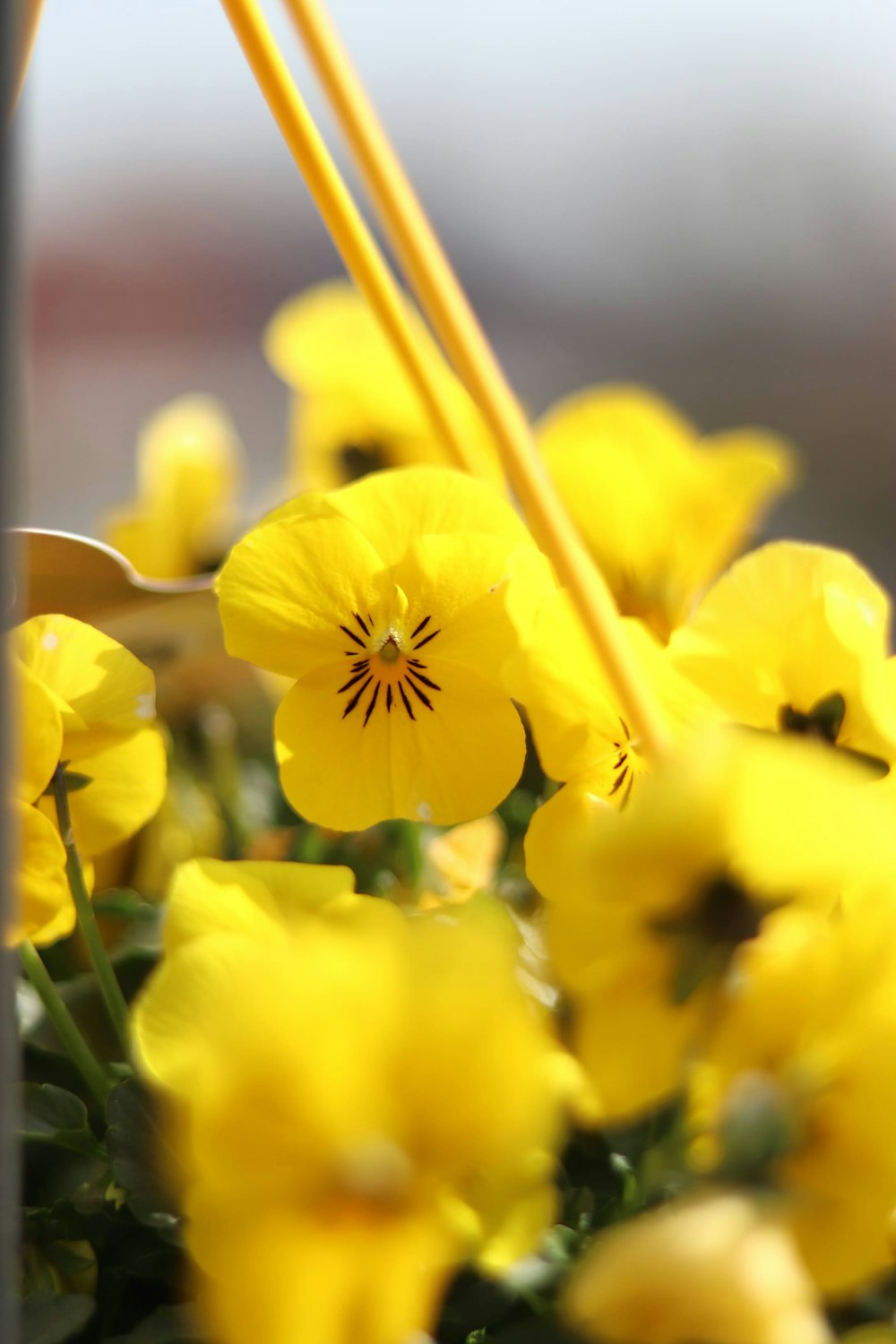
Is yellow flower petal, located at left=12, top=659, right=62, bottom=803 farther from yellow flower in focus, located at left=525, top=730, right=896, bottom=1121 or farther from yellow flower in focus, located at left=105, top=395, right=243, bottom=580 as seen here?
yellow flower in focus, located at left=105, top=395, right=243, bottom=580

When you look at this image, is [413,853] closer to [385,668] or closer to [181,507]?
[385,668]

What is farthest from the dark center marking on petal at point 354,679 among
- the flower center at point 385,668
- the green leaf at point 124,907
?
the green leaf at point 124,907

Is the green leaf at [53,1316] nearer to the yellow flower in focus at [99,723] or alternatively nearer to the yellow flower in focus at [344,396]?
the yellow flower in focus at [99,723]

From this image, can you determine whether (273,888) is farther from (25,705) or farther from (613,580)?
(613,580)

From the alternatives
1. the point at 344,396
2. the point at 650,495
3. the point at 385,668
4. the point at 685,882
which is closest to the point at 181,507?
the point at 344,396

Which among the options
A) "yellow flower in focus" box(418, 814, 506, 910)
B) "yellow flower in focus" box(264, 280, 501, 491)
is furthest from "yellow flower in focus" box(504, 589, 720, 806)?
"yellow flower in focus" box(264, 280, 501, 491)
